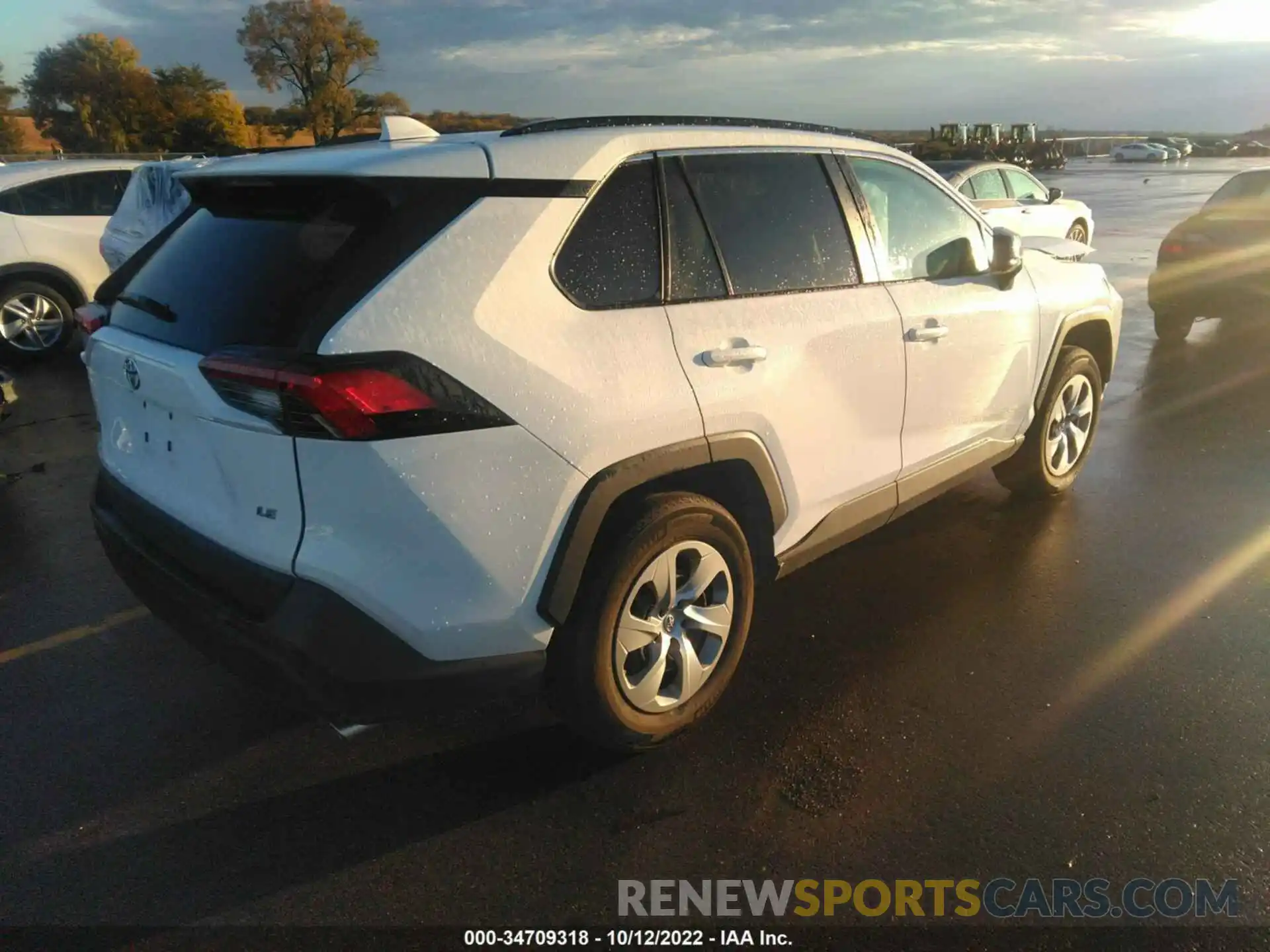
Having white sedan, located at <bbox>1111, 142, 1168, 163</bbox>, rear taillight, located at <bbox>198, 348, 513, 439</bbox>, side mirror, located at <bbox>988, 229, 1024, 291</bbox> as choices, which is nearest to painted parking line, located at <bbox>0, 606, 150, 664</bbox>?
rear taillight, located at <bbox>198, 348, 513, 439</bbox>

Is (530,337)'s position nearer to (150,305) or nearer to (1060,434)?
(150,305)

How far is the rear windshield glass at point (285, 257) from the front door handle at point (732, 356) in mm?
841

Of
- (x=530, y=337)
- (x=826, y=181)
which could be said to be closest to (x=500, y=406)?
(x=530, y=337)

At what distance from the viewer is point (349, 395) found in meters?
2.21

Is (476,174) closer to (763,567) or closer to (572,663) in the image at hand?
(572,663)

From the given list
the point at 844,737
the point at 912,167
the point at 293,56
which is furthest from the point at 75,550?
the point at 293,56

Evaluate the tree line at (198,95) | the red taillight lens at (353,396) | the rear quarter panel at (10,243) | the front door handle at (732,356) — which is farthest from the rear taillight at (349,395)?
the tree line at (198,95)

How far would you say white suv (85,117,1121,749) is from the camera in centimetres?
231

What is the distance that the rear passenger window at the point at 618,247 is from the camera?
264 centimetres

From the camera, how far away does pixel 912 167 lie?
401 cm

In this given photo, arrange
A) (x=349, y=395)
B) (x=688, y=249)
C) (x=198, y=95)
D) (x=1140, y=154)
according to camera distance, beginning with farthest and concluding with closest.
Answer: (x=1140, y=154), (x=198, y=95), (x=688, y=249), (x=349, y=395)

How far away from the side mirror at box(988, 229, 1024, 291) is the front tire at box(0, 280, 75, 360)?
A: 8032mm

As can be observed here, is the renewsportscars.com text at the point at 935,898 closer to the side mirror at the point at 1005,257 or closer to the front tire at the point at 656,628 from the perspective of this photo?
the front tire at the point at 656,628

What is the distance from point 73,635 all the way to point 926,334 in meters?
3.58
